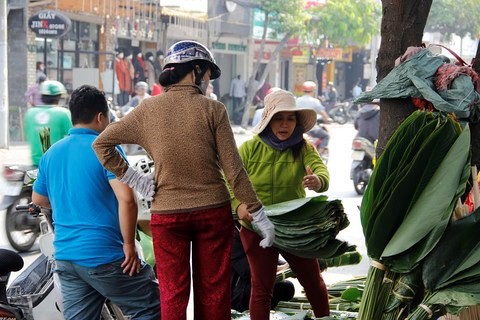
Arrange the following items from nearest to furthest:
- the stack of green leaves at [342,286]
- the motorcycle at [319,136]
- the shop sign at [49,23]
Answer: the stack of green leaves at [342,286] → the motorcycle at [319,136] → the shop sign at [49,23]

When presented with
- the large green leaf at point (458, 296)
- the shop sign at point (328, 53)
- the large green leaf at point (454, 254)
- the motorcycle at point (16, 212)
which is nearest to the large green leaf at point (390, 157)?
the large green leaf at point (454, 254)

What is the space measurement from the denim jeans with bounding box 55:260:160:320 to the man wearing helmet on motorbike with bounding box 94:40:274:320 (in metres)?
0.14

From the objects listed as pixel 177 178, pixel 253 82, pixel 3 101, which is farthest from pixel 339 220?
pixel 253 82

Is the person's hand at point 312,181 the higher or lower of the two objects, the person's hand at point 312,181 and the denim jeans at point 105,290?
the higher

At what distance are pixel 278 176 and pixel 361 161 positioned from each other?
8820 millimetres

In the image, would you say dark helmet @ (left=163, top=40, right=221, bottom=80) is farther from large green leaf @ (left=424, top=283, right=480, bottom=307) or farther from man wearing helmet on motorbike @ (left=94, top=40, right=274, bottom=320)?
large green leaf @ (left=424, top=283, right=480, bottom=307)

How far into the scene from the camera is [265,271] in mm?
5203

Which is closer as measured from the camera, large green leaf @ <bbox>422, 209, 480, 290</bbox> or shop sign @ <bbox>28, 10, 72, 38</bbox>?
large green leaf @ <bbox>422, 209, 480, 290</bbox>

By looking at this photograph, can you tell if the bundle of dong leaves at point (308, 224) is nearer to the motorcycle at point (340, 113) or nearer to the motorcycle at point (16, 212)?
the motorcycle at point (16, 212)

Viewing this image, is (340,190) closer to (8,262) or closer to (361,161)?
(361,161)

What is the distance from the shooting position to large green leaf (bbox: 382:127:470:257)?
388cm

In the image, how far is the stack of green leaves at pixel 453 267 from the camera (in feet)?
12.6

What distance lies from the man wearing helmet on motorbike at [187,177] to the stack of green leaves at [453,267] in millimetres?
759

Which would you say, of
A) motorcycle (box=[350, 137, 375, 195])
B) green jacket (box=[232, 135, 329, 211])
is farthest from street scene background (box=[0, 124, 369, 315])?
green jacket (box=[232, 135, 329, 211])
